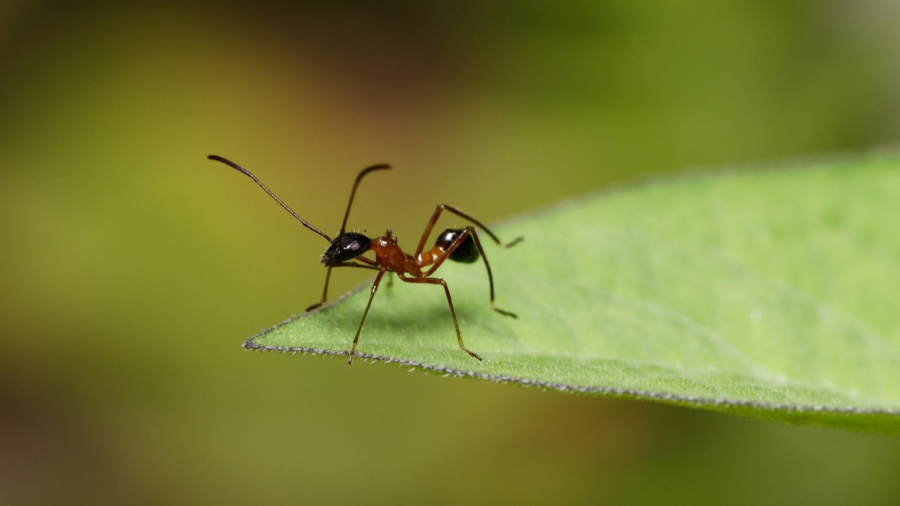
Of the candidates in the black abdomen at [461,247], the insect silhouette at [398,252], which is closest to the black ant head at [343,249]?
the insect silhouette at [398,252]

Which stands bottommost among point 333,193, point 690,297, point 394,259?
point 690,297

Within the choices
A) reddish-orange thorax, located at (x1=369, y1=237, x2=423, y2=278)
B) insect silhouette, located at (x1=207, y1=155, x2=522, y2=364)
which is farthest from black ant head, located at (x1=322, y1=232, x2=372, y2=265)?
reddish-orange thorax, located at (x1=369, y1=237, x2=423, y2=278)

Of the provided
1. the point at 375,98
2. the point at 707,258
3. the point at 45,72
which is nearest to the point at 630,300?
the point at 707,258

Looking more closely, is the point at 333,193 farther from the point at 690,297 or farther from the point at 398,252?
the point at 690,297

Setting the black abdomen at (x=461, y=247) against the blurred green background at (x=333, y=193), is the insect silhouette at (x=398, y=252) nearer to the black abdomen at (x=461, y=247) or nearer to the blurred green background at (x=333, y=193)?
the black abdomen at (x=461, y=247)

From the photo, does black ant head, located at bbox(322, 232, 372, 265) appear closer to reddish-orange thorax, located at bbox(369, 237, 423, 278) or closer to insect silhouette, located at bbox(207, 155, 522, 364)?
insect silhouette, located at bbox(207, 155, 522, 364)

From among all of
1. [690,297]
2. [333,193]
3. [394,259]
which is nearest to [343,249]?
[394,259]
